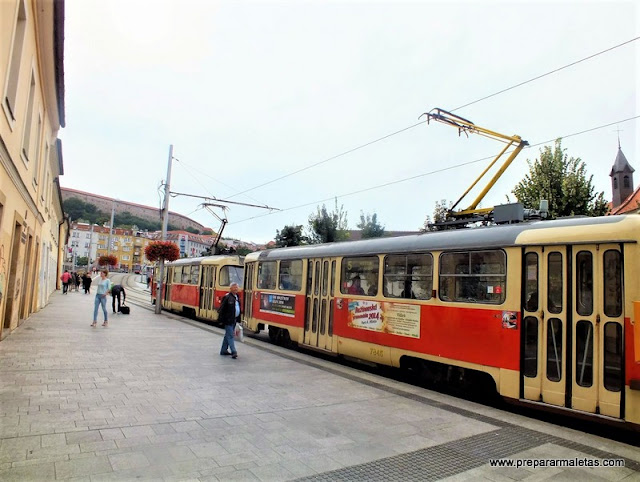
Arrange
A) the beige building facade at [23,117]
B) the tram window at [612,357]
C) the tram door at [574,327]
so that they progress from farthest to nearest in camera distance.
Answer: the beige building facade at [23,117]
the tram door at [574,327]
the tram window at [612,357]

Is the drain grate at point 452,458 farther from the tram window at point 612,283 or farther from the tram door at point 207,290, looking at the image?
the tram door at point 207,290

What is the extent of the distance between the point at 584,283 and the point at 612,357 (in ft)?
3.24

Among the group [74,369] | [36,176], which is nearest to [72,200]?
[36,176]

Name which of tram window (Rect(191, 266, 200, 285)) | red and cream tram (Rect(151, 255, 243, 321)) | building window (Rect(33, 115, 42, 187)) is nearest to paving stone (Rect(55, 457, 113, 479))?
building window (Rect(33, 115, 42, 187))

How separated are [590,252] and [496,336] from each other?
1789 mm

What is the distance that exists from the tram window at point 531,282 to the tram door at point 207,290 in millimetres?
13597

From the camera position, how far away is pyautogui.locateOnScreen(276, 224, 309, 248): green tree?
37219 millimetres

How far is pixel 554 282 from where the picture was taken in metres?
6.11

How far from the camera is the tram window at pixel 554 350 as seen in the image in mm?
5852

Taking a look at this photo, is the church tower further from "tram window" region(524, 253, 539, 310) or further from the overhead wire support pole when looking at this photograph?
"tram window" region(524, 253, 539, 310)

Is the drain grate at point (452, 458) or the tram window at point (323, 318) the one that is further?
the tram window at point (323, 318)

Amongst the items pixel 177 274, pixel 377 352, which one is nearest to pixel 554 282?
pixel 377 352

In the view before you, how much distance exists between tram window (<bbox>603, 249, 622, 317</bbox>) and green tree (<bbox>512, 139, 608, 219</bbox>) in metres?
14.8

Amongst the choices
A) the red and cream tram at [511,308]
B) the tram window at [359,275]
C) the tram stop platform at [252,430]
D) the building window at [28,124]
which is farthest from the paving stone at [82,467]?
the building window at [28,124]
